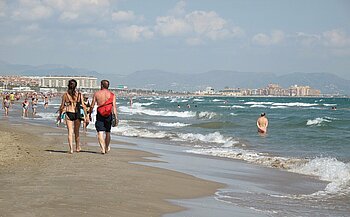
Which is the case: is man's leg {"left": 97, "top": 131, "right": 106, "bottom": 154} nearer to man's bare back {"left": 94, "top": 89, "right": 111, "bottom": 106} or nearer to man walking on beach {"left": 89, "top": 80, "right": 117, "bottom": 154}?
A: man walking on beach {"left": 89, "top": 80, "right": 117, "bottom": 154}

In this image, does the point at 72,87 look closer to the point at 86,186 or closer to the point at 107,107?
the point at 107,107

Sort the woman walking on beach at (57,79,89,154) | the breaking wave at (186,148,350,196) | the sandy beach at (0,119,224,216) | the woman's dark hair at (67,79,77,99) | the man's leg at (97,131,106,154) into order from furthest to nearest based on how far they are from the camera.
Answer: the man's leg at (97,131,106,154) → the woman walking on beach at (57,79,89,154) → the woman's dark hair at (67,79,77,99) → the breaking wave at (186,148,350,196) → the sandy beach at (0,119,224,216)

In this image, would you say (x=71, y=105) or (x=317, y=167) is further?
(x=317, y=167)

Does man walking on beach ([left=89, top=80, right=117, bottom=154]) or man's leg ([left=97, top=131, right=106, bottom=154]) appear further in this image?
man's leg ([left=97, top=131, right=106, bottom=154])

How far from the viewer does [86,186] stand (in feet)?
21.8

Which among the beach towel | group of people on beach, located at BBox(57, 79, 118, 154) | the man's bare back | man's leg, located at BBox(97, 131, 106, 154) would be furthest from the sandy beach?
the man's bare back

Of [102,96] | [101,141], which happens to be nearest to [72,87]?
[102,96]

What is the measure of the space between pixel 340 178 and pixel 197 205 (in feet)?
15.7

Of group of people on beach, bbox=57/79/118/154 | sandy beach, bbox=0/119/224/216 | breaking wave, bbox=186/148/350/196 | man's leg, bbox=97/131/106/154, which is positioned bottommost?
breaking wave, bbox=186/148/350/196

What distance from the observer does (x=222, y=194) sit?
7.50 meters

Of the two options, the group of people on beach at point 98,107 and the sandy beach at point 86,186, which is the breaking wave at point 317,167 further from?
the group of people on beach at point 98,107

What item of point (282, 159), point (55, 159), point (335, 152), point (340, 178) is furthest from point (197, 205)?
point (335, 152)

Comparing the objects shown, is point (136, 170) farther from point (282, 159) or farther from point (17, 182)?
point (282, 159)

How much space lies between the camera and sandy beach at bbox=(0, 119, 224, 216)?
5.34 meters
